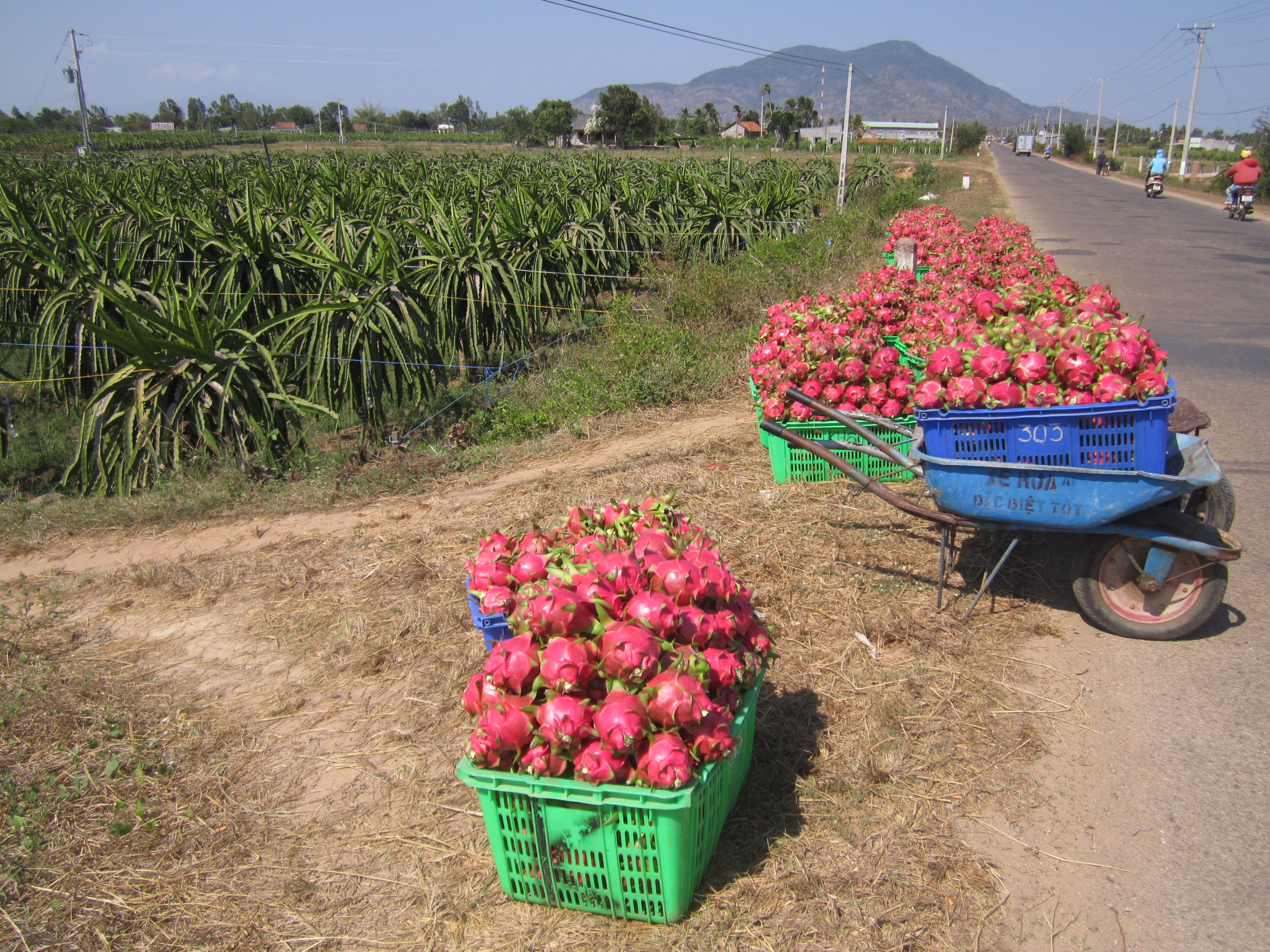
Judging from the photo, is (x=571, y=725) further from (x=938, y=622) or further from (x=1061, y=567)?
(x=1061, y=567)

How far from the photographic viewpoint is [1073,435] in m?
3.24

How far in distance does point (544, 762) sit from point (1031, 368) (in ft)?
8.14

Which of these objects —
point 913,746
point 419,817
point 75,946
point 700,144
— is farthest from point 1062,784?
point 700,144

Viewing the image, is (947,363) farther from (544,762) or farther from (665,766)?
(544,762)

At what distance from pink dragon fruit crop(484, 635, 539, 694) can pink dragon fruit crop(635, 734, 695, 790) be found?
→ 37 cm

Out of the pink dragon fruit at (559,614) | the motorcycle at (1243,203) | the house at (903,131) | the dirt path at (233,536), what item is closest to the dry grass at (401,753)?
the dirt path at (233,536)

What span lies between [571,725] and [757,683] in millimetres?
677

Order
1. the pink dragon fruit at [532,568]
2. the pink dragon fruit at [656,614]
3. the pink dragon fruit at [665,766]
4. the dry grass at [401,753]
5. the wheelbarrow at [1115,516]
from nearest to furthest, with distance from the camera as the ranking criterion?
the pink dragon fruit at [665,766] → the pink dragon fruit at [656,614] → the dry grass at [401,753] → the pink dragon fruit at [532,568] → the wheelbarrow at [1115,516]

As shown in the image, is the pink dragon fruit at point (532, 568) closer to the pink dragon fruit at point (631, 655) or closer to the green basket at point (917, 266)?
the pink dragon fruit at point (631, 655)

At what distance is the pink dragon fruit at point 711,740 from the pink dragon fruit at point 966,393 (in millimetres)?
1839

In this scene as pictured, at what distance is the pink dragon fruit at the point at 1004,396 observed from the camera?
130 inches

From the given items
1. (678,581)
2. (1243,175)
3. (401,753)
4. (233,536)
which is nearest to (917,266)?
(233,536)

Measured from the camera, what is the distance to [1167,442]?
3475 millimetres

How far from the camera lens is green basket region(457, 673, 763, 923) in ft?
6.70
